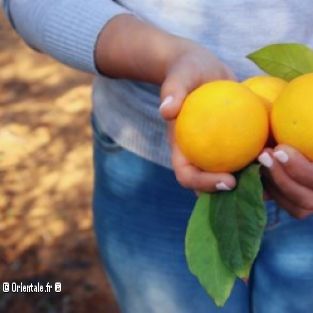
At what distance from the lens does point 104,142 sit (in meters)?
1.09

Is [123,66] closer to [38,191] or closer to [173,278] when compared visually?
[173,278]

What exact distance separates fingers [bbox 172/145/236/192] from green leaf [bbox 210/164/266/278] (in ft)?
0.04

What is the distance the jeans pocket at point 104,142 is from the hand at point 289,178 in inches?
11.3

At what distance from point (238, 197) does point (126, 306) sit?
47cm

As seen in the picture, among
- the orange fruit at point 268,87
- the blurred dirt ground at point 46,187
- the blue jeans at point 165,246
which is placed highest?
the orange fruit at point 268,87

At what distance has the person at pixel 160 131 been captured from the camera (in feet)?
2.90

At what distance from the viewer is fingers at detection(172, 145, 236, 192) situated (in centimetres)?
76

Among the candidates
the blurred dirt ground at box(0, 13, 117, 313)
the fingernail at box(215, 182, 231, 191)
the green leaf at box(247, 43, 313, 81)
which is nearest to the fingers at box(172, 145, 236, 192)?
the fingernail at box(215, 182, 231, 191)

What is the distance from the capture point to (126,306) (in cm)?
119

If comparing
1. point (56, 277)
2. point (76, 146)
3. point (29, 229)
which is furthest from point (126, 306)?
point (76, 146)

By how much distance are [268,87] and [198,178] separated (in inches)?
4.4

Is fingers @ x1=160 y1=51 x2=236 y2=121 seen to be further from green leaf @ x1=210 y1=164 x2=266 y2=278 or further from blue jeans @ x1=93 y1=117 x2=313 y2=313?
blue jeans @ x1=93 y1=117 x2=313 y2=313

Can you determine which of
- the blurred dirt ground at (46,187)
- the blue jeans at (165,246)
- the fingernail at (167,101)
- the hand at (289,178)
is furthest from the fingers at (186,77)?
the blurred dirt ground at (46,187)

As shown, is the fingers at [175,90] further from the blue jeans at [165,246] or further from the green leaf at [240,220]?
the blue jeans at [165,246]
